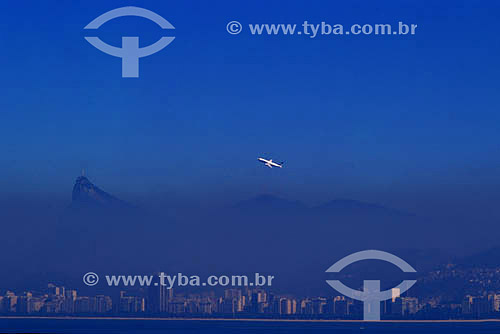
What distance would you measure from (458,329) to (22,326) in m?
69.6

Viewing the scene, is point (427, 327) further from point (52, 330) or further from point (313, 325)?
point (52, 330)

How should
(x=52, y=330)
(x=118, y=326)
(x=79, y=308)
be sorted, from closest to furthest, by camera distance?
(x=52, y=330) → (x=118, y=326) → (x=79, y=308)

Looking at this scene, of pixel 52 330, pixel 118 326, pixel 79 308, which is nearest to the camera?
pixel 52 330

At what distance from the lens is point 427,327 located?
154 m

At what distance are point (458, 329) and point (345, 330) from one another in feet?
62.2

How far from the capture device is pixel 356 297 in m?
158

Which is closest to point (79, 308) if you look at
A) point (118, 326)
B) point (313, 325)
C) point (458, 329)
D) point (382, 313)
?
point (118, 326)

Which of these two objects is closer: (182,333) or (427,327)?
(182,333)

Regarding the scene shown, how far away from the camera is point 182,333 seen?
142500mm

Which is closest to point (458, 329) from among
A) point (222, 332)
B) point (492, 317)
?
point (492, 317)

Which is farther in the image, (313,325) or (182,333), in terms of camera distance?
(313,325)

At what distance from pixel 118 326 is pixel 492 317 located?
62.1 metres

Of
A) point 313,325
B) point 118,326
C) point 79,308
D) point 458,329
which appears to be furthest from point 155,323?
point 458,329

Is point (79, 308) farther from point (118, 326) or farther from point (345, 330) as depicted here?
point (345, 330)
